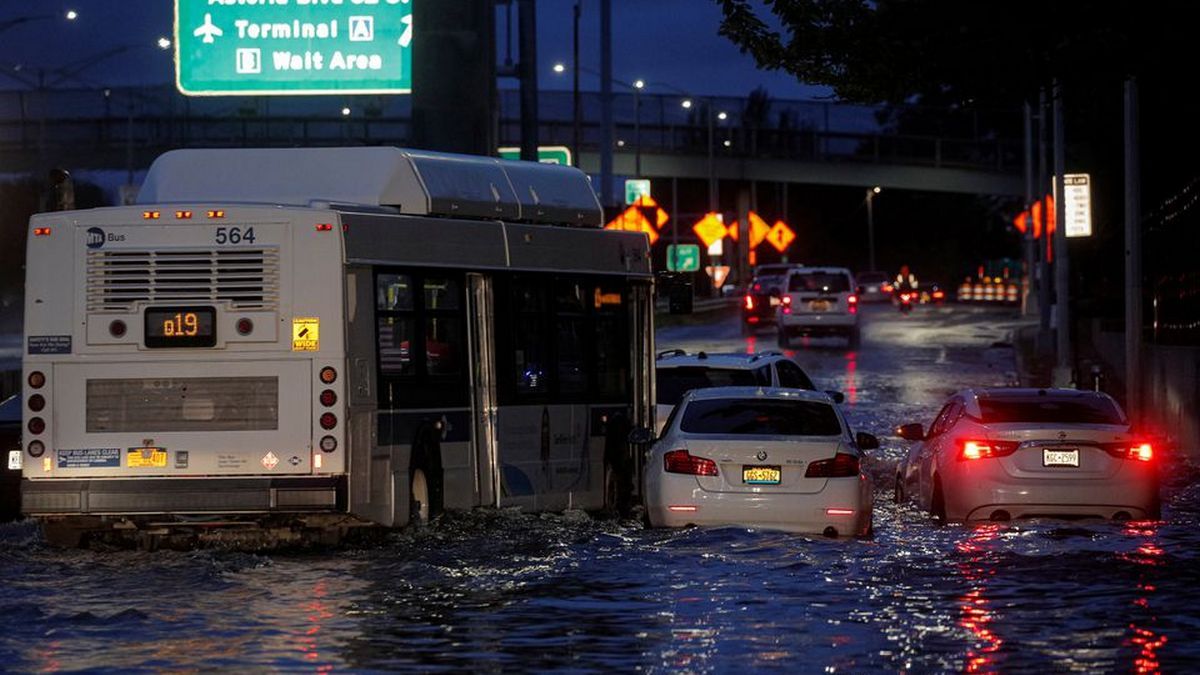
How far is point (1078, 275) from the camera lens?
75.7 m

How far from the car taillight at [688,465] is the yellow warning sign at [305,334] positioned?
3.23 meters

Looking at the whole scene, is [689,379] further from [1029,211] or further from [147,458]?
[1029,211]

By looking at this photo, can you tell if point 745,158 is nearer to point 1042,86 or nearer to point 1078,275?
point 1078,275

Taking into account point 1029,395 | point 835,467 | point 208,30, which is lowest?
point 835,467

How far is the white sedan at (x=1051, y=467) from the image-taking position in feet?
66.9

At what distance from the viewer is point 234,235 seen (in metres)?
18.0

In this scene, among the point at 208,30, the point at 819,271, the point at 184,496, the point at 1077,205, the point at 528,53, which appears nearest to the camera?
the point at 184,496

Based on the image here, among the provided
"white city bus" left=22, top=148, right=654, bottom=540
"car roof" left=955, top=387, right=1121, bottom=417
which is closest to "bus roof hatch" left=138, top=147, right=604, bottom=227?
"white city bus" left=22, top=148, right=654, bottom=540

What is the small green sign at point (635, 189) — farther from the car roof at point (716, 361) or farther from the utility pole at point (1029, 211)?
the car roof at point (716, 361)

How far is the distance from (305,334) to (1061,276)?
3188 cm

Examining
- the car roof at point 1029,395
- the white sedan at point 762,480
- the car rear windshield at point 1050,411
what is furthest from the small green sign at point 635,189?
the white sedan at point 762,480

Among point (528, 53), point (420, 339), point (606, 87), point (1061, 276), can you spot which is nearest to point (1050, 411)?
point (420, 339)

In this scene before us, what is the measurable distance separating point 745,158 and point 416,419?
7866cm

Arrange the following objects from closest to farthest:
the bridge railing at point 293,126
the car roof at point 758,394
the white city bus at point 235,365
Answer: the white city bus at point 235,365
the car roof at point 758,394
the bridge railing at point 293,126
